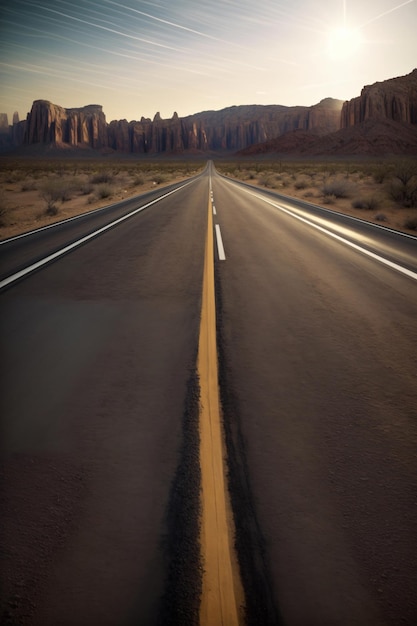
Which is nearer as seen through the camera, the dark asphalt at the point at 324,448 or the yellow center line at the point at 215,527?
the yellow center line at the point at 215,527

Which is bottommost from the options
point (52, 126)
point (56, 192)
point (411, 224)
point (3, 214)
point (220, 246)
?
point (220, 246)

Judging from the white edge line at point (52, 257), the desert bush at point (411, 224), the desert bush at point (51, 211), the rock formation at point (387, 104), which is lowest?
the white edge line at point (52, 257)

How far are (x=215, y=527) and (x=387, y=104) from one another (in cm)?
15854

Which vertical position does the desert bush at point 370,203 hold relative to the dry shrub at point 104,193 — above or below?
below

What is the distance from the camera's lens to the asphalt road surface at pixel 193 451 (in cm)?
188

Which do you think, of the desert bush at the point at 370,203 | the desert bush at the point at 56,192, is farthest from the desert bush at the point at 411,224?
the desert bush at the point at 56,192

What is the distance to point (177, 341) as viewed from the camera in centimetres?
468

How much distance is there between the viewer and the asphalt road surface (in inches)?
74.0

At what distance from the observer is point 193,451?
2.83 m

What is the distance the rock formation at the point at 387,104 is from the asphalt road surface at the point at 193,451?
149377 millimetres

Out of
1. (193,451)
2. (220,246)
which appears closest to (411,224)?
(220,246)

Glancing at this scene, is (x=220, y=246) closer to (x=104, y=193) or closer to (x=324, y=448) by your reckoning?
(x=324, y=448)

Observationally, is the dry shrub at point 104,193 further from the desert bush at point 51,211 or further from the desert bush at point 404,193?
the desert bush at point 404,193

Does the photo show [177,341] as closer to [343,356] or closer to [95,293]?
[343,356]
